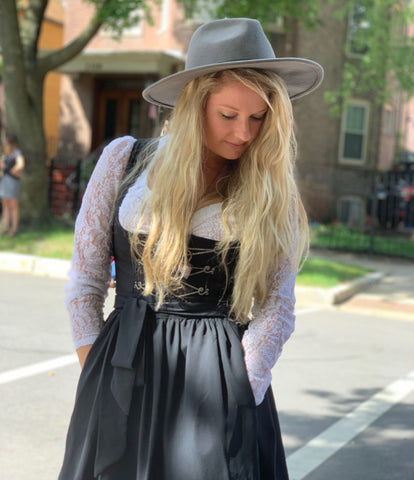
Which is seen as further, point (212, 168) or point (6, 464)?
point (6, 464)

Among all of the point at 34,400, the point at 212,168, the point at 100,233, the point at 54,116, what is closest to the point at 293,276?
the point at 212,168

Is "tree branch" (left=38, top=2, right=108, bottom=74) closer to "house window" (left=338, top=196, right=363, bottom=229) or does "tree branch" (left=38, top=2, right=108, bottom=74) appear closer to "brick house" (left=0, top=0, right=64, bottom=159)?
"house window" (left=338, top=196, right=363, bottom=229)

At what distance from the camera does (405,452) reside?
455 centimetres

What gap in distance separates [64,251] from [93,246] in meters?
9.45

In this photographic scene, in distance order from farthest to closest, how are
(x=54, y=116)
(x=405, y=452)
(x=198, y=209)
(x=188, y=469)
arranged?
(x=54, y=116) → (x=405, y=452) → (x=198, y=209) → (x=188, y=469)

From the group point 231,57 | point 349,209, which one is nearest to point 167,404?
point 231,57

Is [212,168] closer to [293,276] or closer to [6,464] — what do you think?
[293,276]

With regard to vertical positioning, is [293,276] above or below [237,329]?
above

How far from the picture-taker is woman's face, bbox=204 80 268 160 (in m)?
2.15

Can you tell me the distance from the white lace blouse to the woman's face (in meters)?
0.19

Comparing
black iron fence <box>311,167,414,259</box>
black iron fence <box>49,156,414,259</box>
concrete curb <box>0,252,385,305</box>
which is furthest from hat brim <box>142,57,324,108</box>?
black iron fence <box>311,167,414,259</box>

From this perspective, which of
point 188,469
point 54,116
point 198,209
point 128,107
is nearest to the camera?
point 188,469

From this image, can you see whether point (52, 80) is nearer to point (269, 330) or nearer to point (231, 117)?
point (231, 117)

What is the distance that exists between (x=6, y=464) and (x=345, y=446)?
2095mm
